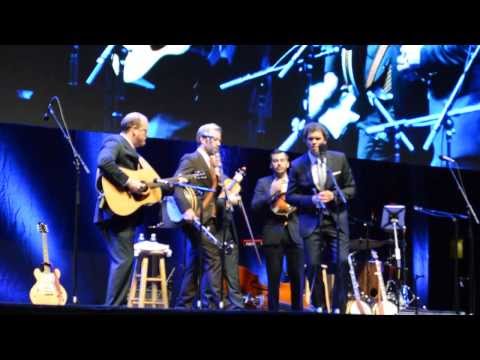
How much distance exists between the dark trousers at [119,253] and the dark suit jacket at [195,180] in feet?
2.57

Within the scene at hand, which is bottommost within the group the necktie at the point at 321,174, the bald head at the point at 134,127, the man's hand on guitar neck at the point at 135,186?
the man's hand on guitar neck at the point at 135,186

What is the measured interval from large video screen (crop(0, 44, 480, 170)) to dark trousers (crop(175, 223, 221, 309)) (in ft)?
6.52

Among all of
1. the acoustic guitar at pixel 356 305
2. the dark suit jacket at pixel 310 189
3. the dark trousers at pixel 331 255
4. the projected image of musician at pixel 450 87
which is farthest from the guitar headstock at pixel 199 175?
the projected image of musician at pixel 450 87

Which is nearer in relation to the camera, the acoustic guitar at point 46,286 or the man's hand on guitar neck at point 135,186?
the man's hand on guitar neck at point 135,186

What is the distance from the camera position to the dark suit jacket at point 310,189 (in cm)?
730

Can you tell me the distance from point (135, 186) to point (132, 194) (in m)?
0.12

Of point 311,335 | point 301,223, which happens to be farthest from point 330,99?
point 311,335

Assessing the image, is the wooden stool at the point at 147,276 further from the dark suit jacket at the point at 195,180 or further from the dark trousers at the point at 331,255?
the dark trousers at the point at 331,255

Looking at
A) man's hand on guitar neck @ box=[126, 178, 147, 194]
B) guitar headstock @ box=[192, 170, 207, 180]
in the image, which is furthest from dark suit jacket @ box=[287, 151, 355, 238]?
man's hand on guitar neck @ box=[126, 178, 147, 194]

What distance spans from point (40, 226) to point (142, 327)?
5.91m

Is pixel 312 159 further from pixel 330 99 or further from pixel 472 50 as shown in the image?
pixel 472 50

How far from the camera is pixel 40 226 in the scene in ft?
27.5

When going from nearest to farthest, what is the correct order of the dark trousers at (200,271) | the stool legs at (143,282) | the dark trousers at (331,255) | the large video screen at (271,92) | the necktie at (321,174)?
the dark trousers at (331,255)
the necktie at (321,174)
the dark trousers at (200,271)
the stool legs at (143,282)
the large video screen at (271,92)

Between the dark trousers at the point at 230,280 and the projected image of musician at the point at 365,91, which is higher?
the projected image of musician at the point at 365,91
